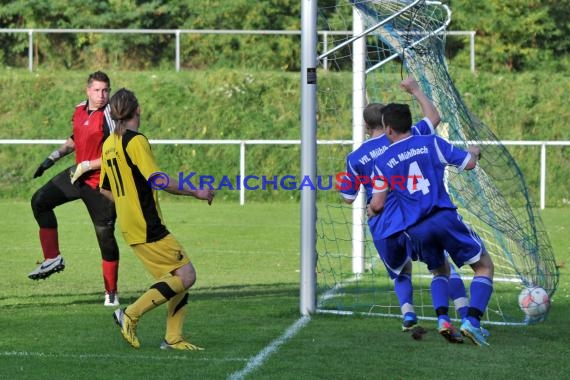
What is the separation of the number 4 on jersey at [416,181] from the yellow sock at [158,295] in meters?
1.69

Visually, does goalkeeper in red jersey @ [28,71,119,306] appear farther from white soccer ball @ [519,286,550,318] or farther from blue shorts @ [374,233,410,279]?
white soccer ball @ [519,286,550,318]

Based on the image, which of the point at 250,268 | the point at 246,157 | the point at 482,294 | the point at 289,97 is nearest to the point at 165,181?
the point at 482,294

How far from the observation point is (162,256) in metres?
7.62

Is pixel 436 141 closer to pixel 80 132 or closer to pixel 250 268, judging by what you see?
pixel 80 132

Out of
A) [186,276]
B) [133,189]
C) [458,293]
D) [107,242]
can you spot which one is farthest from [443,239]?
[107,242]

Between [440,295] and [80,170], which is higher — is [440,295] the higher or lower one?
the lower one

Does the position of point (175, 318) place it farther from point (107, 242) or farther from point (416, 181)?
point (107, 242)

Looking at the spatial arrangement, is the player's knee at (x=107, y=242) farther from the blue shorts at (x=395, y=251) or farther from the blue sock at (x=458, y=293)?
the blue sock at (x=458, y=293)

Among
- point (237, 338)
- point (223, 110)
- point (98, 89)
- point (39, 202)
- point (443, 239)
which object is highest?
point (223, 110)

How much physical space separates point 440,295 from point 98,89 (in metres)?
3.55

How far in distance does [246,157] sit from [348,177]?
16470mm

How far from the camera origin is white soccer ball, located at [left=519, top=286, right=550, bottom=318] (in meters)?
8.55

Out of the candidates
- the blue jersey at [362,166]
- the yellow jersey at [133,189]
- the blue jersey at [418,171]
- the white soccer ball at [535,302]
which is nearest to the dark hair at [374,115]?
the blue jersey at [362,166]

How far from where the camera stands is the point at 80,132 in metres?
9.86
